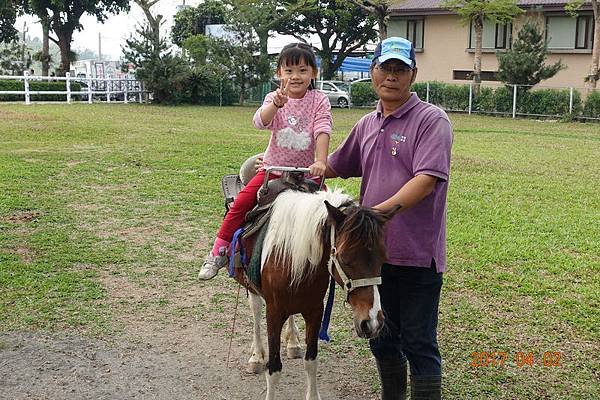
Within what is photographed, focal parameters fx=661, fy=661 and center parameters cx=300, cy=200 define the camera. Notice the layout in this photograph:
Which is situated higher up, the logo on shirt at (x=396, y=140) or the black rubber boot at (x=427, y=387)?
the logo on shirt at (x=396, y=140)

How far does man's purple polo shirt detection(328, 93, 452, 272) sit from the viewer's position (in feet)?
9.83

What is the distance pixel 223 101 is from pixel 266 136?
16.6 metres

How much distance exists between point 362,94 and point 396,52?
33160mm

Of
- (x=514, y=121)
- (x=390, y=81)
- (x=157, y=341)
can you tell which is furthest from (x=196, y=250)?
(x=514, y=121)

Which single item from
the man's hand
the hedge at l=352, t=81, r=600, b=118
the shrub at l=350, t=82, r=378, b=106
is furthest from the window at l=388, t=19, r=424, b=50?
the man's hand

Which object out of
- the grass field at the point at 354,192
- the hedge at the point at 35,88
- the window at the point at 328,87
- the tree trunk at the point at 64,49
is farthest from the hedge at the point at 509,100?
the tree trunk at the point at 64,49

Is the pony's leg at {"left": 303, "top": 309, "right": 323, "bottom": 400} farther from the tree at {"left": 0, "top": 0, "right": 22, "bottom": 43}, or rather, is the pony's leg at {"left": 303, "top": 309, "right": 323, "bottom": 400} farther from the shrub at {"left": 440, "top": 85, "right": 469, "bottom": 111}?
the tree at {"left": 0, "top": 0, "right": 22, "bottom": 43}

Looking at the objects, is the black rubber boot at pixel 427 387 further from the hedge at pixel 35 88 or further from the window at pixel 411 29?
the window at pixel 411 29

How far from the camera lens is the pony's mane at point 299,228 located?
3206mm

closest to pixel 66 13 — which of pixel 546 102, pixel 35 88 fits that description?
pixel 35 88

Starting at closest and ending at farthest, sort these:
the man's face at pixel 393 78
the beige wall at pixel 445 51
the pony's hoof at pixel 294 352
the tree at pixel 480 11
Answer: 1. the man's face at pixel 393 78
2. the pony's hoof at pixel 294 352
3. the tree at pixel 480 11
4. the beige wall at pixel 445 51

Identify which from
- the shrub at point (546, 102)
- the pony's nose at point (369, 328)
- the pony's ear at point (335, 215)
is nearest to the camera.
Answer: the pony's nose at point (369, 328)

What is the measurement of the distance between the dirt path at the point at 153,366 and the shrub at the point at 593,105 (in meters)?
25.1

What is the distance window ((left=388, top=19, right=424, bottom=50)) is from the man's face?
117ft
